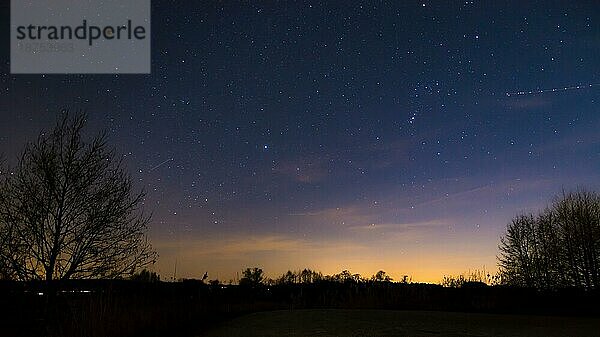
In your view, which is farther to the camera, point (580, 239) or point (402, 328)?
point (580, 239)

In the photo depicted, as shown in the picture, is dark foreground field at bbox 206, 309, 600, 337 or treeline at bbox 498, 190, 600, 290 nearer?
dark foreground field at bbox 206, 309, 600, 337

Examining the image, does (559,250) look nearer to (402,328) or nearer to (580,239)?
(580,239)

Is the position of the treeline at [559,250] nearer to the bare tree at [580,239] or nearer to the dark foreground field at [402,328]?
the bare tree at [580,239]

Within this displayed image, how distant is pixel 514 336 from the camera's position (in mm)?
9570

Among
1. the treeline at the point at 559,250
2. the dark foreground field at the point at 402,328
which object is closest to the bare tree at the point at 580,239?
the treeline at the point at 559,250

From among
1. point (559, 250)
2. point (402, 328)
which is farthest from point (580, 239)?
point (402, 328)

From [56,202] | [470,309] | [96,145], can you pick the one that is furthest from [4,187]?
[470,309]

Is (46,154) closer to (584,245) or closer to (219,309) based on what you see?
(219,309)

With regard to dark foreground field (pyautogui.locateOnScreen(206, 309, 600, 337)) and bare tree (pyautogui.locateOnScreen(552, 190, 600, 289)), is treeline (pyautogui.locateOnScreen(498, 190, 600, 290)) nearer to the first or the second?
bare tree (pyautogui.locateOnScreen(552, 190, 600, 289))

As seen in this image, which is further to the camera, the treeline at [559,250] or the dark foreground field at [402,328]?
the treeline at [559,250]

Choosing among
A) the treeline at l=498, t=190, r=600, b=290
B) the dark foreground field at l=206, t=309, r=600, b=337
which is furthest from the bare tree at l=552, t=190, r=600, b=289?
the dark foreground field at l=206, t=309, r=600, b=337

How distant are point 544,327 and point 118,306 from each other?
955 cm

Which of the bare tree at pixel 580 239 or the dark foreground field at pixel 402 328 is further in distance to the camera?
the bare tree at pixel 580 239

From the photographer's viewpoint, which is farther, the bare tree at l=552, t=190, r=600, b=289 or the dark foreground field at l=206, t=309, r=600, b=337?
the bare tree at l=552, t=190, r=600, b=289
